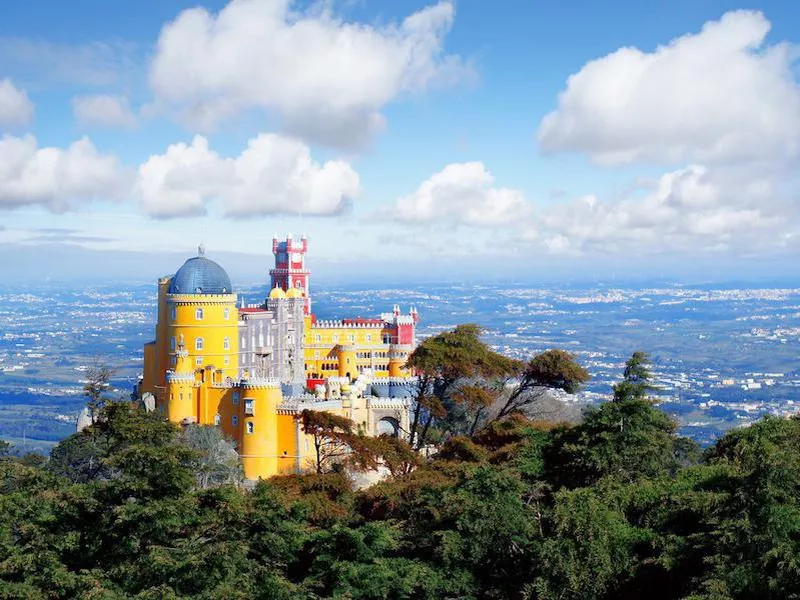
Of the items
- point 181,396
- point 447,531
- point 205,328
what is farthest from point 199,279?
point 447,531

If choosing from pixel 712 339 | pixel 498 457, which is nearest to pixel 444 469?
pixel 498 457

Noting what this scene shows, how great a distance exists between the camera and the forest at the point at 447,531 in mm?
22297

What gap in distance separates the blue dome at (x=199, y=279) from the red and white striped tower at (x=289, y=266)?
20.0 meters

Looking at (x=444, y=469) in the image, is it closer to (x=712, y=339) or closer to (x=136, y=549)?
(x=136, y=549)

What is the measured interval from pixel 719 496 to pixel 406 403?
1071 inches

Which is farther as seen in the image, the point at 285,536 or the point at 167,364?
the point at 167,364

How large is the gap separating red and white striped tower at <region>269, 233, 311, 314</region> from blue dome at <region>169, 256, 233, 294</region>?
788 inches

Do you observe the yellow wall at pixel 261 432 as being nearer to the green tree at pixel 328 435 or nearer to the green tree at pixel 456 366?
the green tree at pixel 328 435

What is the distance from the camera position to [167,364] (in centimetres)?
4684

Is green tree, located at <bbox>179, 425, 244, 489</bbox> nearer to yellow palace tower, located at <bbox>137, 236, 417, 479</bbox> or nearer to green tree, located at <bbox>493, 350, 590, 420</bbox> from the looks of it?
yellow palace tower, located at <bbox>137, 236, 417, 479</bbox>

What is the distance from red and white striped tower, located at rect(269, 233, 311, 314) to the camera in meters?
69.2

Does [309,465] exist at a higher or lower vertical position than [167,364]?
lower

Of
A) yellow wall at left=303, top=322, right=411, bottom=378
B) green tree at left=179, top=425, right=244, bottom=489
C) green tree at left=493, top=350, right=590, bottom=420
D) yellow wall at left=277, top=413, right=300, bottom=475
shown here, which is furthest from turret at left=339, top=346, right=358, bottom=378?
green tree at left=493, top=350, right=590, bottom=420

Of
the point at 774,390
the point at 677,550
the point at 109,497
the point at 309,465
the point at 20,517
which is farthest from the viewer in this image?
the point at 774,390
